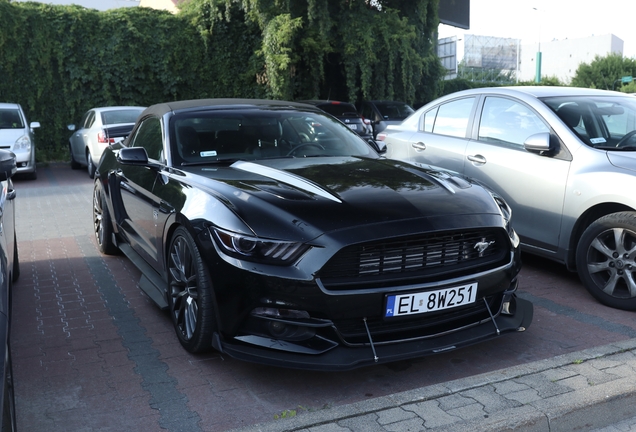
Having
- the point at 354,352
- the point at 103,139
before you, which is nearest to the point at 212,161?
the point at 354,352

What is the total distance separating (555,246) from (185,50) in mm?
16799

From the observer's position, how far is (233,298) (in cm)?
344

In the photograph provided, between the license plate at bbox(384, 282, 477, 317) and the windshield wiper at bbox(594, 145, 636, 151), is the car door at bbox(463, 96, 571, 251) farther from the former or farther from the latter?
the license plate at bbox(384, 282, 477, 317)

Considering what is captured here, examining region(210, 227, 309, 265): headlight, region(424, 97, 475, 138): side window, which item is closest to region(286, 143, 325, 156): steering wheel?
region(210, 227, 309, 265): headlight

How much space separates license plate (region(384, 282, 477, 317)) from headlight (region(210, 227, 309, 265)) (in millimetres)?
540

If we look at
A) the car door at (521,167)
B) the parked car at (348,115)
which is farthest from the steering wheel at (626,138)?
the parked car at (348,115)

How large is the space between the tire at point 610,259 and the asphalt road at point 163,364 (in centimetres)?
14

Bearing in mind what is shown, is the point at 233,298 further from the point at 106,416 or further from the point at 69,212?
the point at 69,212

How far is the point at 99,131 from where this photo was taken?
1327 centimetres

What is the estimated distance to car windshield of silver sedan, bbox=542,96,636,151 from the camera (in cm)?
527

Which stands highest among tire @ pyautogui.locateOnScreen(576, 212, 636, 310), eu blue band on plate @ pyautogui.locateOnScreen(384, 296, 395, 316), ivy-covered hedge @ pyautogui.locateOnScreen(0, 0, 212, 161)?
ivy-covered hedge @ pyautogui.locateOnScreen(0, 0, 212, 161)

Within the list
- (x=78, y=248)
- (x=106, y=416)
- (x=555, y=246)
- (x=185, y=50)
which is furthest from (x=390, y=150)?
(x=185, y=50)

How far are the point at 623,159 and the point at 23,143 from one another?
1226 cm

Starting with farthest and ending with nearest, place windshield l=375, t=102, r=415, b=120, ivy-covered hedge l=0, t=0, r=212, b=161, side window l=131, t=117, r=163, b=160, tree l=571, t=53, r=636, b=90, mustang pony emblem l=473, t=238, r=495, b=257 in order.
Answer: tree l=571, t=53, r=636, b=90 → windshield l=375, t=102, r=415, b=120 → ivy-covered hedge l=0, t=0, r=212, b=161 → side window l=131, t=117, r=163, b=160 → mustang pony emblem l=473, t=238, r=495, b=257
